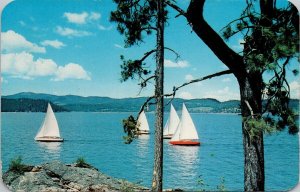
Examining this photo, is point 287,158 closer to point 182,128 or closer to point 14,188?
point 182,128

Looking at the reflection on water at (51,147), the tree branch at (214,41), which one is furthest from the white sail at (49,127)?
the tree branch at (214,41)

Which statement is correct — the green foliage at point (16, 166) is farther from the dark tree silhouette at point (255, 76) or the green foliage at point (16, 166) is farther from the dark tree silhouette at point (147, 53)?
the dark tree silhouette at point (255, 76)

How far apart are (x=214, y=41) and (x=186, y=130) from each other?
62.7 feet

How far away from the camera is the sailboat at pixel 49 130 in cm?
2047

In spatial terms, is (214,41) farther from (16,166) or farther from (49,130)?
(49,130)

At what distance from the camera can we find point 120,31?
17.9 feet

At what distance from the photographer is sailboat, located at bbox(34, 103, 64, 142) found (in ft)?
67.2

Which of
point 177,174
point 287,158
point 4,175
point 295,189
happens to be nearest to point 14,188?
point 4,175

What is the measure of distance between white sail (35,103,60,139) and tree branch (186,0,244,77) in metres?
16.4

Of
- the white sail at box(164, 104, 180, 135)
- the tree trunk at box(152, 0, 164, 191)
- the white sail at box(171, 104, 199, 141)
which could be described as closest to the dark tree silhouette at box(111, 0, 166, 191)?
the tree trunk at box(152, 0, 164, 191)

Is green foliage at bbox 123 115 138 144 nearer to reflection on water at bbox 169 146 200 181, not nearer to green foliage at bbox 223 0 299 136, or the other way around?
green foliage at bbox 223 0 299 136

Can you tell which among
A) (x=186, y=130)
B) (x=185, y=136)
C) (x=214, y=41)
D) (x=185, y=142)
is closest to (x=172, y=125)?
(x=185, y=136)

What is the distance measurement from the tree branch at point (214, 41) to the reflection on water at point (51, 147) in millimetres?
15648

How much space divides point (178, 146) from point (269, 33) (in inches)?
785
